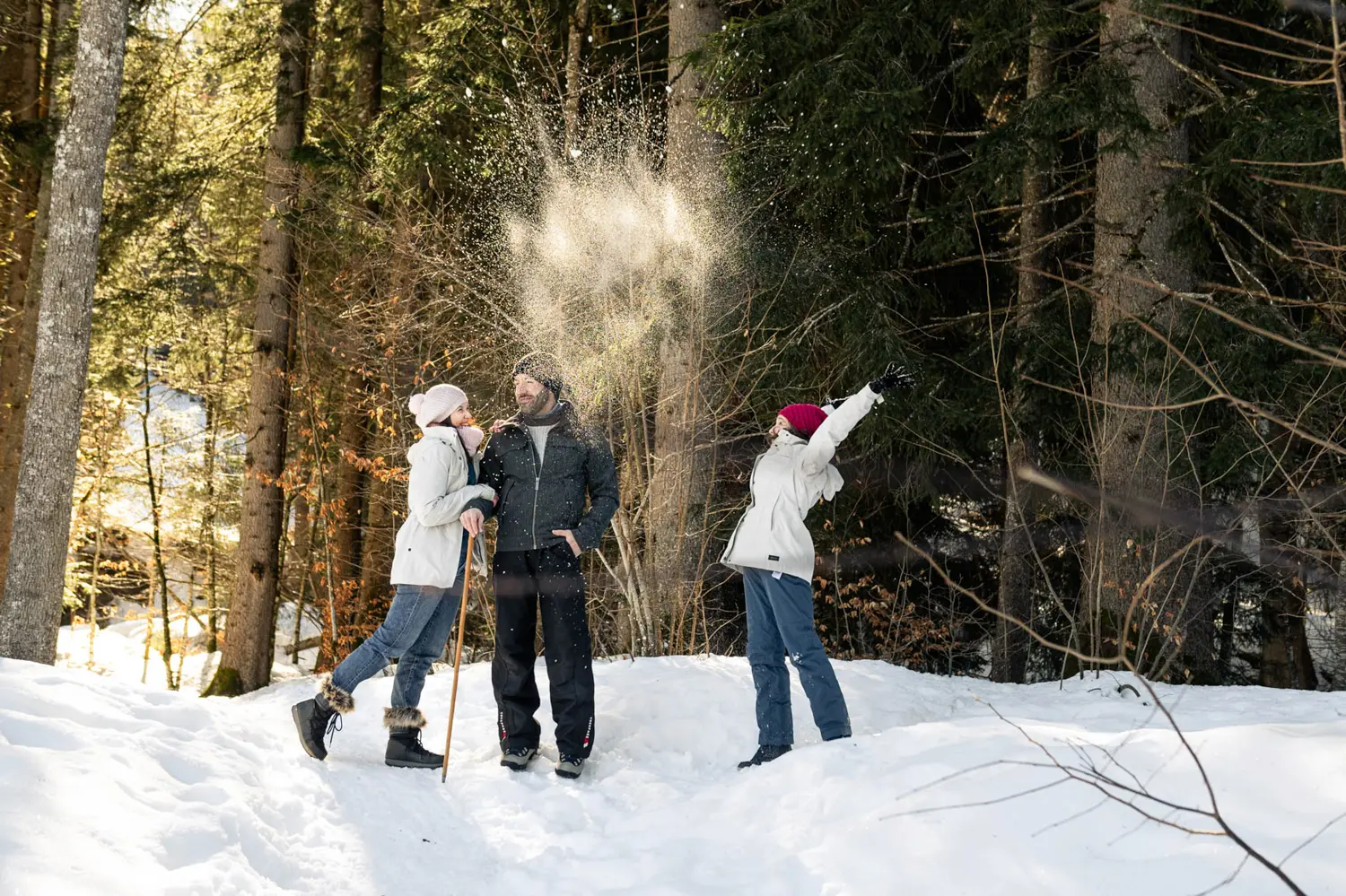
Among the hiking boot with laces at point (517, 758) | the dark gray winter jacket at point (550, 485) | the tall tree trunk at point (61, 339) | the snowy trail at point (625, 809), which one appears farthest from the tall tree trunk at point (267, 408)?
the hiking boot with laces at point (517, 758)

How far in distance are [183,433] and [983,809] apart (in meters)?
15.7

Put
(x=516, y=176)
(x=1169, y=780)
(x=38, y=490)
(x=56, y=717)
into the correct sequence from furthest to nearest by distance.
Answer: (x=516, y=176) < (x=38, y=490) < (x=56, y=717) < (x=1169, y=780)

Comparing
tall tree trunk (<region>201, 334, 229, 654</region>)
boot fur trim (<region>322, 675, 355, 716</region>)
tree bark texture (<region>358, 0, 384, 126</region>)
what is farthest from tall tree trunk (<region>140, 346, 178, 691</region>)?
boot fur trim (<region>322, 675, 355, 716</region>)

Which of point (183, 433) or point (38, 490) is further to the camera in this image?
point (183, 433)

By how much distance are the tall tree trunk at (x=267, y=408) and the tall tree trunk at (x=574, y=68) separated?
2888mm

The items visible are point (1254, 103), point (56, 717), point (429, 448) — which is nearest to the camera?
point (56, 717)

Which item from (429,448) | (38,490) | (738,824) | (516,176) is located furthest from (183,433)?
(738,824)

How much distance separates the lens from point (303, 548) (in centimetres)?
1576

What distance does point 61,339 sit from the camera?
662 centimetres

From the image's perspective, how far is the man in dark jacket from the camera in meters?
4.91

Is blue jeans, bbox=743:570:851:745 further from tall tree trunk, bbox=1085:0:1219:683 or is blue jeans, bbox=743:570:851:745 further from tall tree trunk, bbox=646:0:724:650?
tall tree trunk, bbox=1085:0:1219:683

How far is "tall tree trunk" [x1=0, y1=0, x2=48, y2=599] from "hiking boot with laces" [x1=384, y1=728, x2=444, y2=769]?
22.7ft

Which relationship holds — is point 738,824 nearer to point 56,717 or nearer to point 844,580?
point 56,717

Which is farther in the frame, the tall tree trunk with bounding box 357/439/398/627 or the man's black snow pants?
the tall tree trunk with bounding box 357/439/398/627
